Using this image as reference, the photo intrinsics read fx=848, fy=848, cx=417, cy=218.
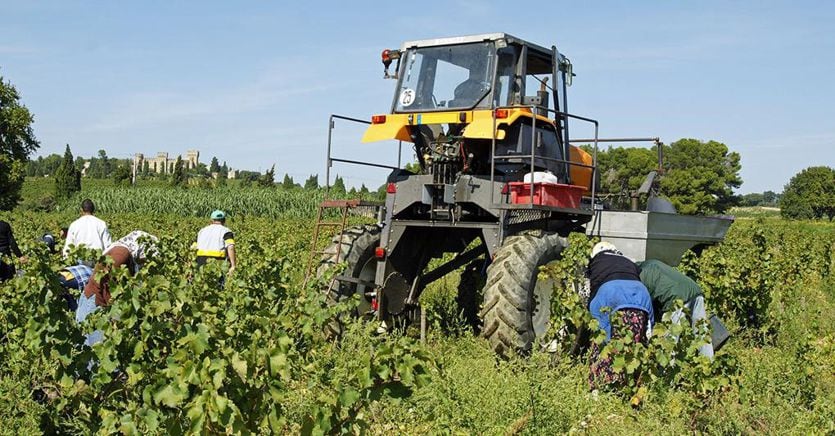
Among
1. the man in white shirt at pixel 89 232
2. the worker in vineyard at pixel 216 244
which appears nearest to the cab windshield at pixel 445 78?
the worker in vineyard at pixel 216 244

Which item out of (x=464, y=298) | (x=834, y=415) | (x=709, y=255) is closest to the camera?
(x=834, y=415)

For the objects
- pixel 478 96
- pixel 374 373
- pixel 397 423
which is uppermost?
pixel 478 96

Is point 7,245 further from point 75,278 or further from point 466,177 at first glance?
point 466,177

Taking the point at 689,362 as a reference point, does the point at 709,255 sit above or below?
above

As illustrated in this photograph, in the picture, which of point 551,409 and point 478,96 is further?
point 478,96

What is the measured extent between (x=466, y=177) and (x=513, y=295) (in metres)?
1.32

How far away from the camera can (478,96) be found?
26.6ft

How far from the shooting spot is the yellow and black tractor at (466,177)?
749 centimetres

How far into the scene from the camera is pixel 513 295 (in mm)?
6906

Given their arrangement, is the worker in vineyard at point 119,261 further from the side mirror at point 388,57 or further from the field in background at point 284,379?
the side mirror at point 388,57

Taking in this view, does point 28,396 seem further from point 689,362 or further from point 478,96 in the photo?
point 478,96

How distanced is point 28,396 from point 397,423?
2.22 metres

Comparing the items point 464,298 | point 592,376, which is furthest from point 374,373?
point 464,298

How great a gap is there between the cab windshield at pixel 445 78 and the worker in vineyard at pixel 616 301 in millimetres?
2252
